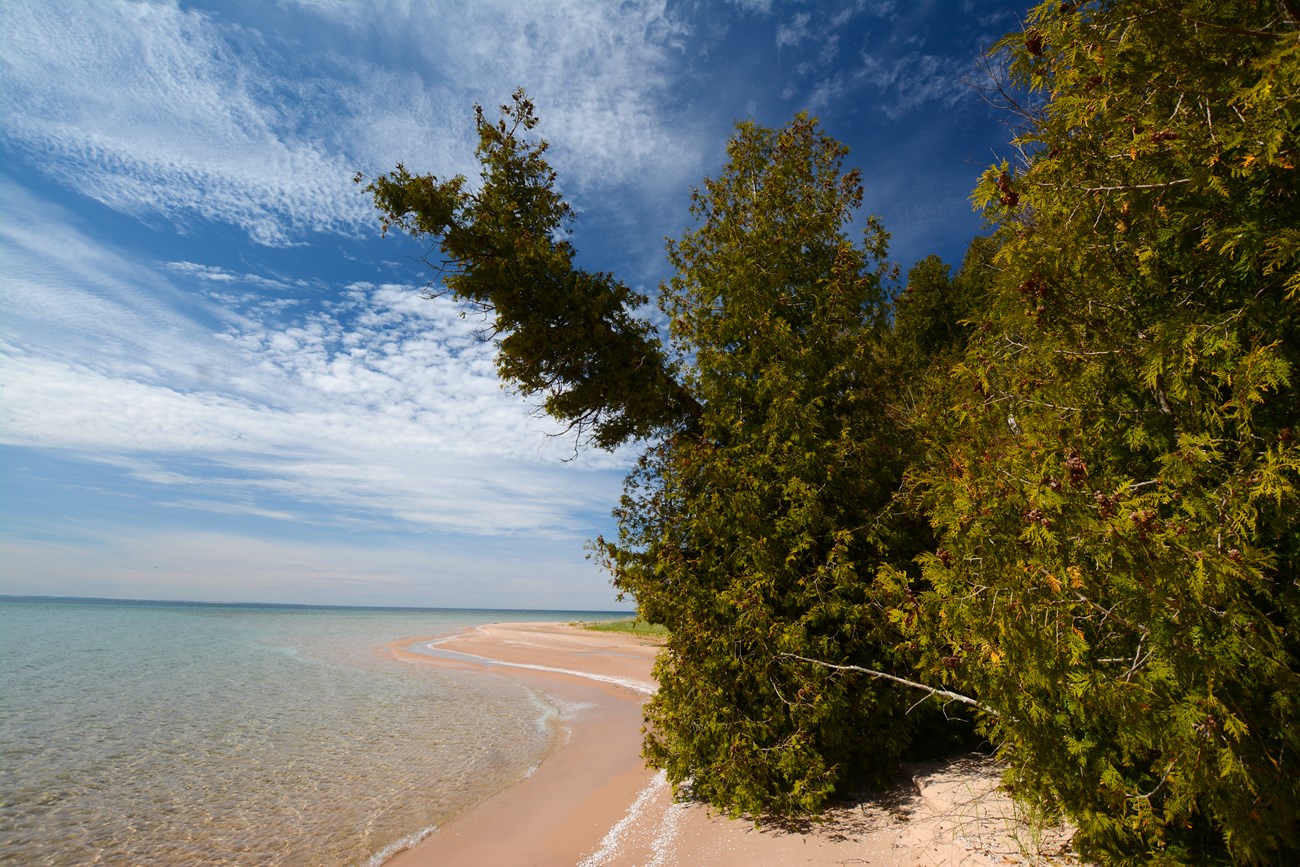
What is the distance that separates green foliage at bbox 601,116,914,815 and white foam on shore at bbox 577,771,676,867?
78 centimetres

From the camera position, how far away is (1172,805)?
330cm

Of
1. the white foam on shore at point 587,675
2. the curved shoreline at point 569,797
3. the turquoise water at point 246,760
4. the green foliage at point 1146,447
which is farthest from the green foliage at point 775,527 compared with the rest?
the white foam on shore at point 587,675

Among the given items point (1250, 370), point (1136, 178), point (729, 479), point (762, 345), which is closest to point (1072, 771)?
point (1250, 370)

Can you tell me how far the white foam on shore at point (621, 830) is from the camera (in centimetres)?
649

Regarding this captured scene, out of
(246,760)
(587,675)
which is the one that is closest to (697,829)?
(246,760)

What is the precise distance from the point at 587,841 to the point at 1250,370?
25.3ft

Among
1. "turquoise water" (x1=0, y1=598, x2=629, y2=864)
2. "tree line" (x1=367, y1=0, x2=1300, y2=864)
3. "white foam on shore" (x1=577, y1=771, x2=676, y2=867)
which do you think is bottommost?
"turquoise water" (x1=0, y1=598, x2=629, y2=864)

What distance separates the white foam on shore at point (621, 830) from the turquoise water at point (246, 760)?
276 cm

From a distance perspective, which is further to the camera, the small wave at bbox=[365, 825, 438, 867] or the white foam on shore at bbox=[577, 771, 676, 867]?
the small wave at bbox=[365, 825, 438, 867]

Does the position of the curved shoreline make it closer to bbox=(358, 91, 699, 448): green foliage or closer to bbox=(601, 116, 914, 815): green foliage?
bbox=(601, 116, 914, 815): green foliage

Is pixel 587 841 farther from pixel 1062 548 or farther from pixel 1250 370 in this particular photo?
pixel 1250 370

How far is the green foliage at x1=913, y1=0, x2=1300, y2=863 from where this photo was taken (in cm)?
292

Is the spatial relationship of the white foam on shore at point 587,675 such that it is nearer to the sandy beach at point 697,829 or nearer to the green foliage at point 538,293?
the sandy beach at point 697,829

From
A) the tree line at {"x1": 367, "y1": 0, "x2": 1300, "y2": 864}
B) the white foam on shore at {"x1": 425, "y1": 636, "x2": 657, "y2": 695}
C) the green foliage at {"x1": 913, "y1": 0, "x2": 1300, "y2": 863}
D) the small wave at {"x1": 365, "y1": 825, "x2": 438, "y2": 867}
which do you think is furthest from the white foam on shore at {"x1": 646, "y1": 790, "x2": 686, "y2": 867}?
the white foam on shore at {"x1": 425, "y1": 636, "x2": 657, "y2": 695}
